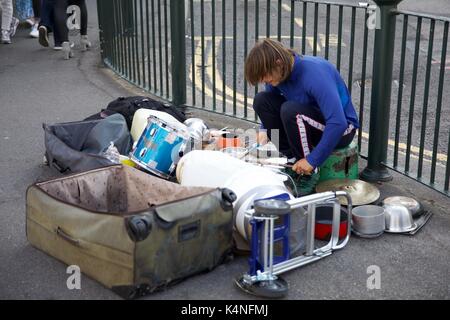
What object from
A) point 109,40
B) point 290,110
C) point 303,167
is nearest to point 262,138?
point 290,110

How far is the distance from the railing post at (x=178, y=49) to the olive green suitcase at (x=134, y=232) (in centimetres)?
249

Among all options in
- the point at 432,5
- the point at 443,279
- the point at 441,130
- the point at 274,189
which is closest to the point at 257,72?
the point at 274,189

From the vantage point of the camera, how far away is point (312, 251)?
3691 mm

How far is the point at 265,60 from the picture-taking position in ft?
13.6

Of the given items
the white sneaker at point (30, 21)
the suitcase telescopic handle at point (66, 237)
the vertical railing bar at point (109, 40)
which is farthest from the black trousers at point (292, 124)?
the white sneaker at point (30, 21)

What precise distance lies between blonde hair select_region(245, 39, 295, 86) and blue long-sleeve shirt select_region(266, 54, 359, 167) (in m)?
0.11

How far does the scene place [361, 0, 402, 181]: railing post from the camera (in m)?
4.48

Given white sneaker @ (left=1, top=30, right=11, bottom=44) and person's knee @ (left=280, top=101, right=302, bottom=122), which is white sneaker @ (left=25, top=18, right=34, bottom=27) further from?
person's knee @ (left=280, top=101, right=302, bottom=122)

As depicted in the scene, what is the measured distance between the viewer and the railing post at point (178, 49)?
6.12 metres

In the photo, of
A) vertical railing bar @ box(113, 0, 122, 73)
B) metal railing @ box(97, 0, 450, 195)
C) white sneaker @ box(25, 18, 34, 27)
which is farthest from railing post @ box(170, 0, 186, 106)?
white sneaker @ box(25, 18, 34, 27)

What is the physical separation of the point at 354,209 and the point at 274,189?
1.96 ft

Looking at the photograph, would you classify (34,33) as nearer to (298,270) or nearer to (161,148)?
(161,148)
